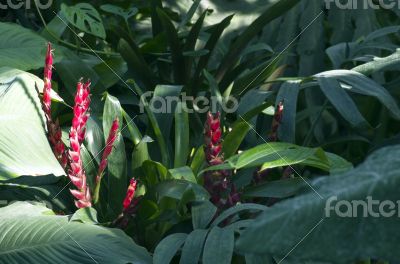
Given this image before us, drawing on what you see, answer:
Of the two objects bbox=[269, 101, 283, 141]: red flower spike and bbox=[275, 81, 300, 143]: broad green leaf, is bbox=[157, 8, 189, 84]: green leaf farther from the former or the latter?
bbox=[269, 101, 283, 141]: red flower spike

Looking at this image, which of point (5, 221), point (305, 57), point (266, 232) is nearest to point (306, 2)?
point (305, 57)

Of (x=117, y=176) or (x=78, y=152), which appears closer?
(x=78, y=152)

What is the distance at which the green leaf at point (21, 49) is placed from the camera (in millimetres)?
1876

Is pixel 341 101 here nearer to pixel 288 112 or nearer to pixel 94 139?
pixel 288 112

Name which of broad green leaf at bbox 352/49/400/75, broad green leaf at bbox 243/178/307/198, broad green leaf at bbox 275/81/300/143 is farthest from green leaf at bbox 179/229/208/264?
broad green leaf at bbox 352/49/400/75

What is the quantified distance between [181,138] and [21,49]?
1.78ft

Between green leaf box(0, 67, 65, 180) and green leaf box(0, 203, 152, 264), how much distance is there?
0.10 metres

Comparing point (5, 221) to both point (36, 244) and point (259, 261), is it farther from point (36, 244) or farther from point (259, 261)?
point (259, 261)

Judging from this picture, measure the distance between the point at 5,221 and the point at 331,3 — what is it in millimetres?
1565

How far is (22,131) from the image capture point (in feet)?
4.96

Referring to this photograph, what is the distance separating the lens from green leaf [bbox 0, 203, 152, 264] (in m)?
1.31

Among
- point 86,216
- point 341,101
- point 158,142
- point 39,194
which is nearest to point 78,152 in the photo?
point 86,216

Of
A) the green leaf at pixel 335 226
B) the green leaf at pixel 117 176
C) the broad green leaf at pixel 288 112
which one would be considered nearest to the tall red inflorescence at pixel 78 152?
the green leaf at pixel 117 176

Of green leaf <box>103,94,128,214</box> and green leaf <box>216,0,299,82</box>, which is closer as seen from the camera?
green leaf <box>103,94,128,214</box>
